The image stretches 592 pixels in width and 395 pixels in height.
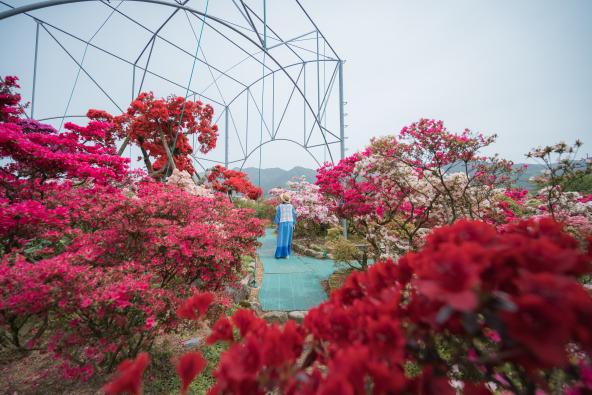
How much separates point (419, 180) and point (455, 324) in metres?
4.34

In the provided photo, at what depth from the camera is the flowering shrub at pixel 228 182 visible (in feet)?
25.7

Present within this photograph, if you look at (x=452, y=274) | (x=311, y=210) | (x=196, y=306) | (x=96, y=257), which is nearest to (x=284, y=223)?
(x=311, y=210)

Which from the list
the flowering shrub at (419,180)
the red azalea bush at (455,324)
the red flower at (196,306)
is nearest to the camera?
the red azalea bush at (455,324)

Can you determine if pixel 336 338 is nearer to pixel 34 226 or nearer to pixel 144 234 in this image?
pixel 144 234

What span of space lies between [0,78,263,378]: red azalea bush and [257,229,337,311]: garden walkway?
4.33 feet

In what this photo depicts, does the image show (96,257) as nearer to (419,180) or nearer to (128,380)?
(128,380)

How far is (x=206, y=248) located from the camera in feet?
7.60

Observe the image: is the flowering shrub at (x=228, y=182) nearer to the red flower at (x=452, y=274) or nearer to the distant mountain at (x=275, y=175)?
the red flower at (x=452, y=274)

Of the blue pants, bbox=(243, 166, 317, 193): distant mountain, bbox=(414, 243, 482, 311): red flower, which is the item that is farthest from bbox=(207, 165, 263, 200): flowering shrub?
bbox=(243, 166, 317, 193): distant mountain

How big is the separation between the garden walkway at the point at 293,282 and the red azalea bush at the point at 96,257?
1320mm

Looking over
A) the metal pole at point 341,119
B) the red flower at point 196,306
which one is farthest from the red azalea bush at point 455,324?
the metal pole at point 341,119

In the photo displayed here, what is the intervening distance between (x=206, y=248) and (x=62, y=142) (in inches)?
107

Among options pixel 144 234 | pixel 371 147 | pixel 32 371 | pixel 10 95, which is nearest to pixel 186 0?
pixel 10 95

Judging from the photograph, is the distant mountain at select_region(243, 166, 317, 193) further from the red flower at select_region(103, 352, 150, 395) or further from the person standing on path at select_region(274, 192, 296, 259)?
the red flower at select_region(103, 352, 150, 395)
